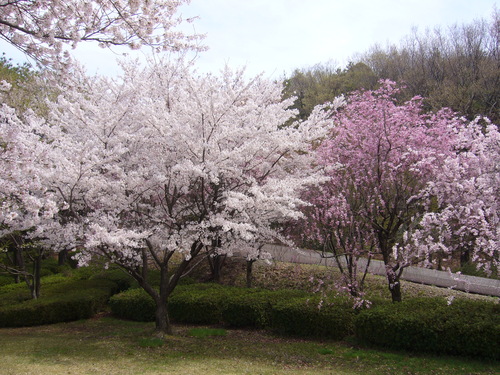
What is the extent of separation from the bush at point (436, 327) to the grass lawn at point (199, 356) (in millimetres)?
188

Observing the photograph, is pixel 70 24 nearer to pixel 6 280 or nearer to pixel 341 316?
pixel 341 316

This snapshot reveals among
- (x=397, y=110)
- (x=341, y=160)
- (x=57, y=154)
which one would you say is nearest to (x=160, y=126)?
(x=57, y=154)

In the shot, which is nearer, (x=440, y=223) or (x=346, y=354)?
(x=440, y=223)

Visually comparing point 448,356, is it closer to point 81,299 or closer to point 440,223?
point 440,223

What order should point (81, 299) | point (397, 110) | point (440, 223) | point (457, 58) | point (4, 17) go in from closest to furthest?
point (4, 17)
point (440, 223)
point (397, 110)
point (81, 299)
point (457, 58)

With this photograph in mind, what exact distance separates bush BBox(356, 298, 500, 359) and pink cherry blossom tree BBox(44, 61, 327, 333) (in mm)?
2264

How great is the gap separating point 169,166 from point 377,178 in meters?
4.20

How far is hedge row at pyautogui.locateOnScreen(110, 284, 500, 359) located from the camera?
253 inches

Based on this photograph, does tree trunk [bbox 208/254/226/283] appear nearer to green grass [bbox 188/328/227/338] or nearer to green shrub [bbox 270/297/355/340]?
green grass [bbox 188/328/227/338]

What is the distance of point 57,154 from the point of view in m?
6.95

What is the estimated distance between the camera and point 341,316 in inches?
307

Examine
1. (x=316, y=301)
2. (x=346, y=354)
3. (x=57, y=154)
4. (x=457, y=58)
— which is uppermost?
(x=457, y=58)

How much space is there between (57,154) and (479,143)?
6.91 m

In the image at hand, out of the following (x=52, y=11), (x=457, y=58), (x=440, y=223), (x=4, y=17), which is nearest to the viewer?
(x=52, y=11)
